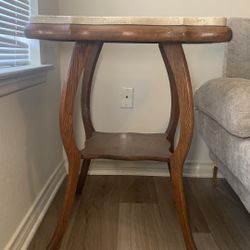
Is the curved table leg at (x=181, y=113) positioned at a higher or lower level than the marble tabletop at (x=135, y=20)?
lower

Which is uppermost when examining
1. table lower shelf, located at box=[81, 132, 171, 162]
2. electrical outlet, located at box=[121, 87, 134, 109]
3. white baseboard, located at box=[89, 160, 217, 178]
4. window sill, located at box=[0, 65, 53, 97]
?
window sill, located at box=[0, 65, 53, 97]

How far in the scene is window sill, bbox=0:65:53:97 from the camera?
833 mm

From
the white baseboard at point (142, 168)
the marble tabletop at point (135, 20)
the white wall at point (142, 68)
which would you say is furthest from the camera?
the white baseboard at point (142, 168)

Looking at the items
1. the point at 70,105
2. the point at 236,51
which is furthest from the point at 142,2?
the point at 70,105

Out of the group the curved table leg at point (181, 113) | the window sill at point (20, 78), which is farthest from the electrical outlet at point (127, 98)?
the curved table leg at point (181, 113)

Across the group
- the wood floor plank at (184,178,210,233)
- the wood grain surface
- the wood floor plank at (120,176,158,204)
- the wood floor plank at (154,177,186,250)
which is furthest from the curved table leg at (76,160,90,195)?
the wood grain surface

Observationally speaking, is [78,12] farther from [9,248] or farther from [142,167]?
[9,248]

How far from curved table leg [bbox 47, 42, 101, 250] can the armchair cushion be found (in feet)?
1.38

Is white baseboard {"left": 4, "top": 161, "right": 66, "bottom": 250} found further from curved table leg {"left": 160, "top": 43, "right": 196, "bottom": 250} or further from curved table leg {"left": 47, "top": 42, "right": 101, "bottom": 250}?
curved table leg {"left": 160, "top": 43, "right": 196, "bottom": 250}

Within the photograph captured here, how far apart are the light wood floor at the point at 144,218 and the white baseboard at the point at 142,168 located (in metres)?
0.06

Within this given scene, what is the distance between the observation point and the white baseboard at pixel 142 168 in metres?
1.59

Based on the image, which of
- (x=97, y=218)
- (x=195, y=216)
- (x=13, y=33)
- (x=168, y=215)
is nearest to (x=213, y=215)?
(x=195, y=216)

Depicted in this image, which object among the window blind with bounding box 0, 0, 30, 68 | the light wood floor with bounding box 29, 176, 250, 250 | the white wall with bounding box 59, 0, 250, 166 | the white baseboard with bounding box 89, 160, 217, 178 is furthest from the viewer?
the white baseboard with bounding box 89, 160, 217, 178

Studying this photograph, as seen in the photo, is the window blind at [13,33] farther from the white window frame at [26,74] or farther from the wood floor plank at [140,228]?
the wood floor plank at [140,228]
